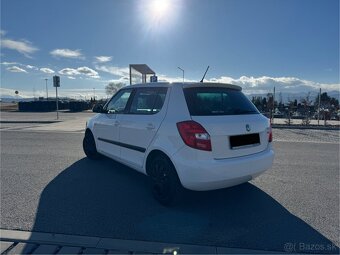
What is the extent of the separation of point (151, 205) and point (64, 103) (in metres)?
32.3

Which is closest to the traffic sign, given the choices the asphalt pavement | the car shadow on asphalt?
the asphalt pavement

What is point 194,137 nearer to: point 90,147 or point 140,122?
point 140,122

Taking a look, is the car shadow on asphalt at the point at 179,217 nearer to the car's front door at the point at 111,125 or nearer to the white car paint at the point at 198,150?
the white car paint at the point at 198,150

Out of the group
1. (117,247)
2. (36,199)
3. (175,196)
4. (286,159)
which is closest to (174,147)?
(175,196)

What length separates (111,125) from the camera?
5.07 meters

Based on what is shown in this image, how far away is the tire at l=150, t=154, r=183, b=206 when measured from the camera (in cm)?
367

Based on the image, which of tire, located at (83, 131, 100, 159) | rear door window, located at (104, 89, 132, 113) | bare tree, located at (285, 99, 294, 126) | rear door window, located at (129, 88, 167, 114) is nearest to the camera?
rear door window, located at (129, 88, 167, 114)

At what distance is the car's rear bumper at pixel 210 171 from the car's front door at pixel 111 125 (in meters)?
1.75

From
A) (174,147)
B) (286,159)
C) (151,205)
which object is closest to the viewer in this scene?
(174,147)

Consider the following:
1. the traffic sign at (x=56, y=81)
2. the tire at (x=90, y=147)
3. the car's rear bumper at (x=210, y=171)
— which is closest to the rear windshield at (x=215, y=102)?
the car's rear bumper at (x=210, y=171)

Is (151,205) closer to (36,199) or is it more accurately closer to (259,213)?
(259,213)

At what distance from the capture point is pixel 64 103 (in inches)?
1313

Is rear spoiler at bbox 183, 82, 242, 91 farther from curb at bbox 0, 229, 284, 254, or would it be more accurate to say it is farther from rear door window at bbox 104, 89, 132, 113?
curb at bbox 0, 229, 284, 254

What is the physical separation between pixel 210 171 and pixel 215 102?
1002mm
